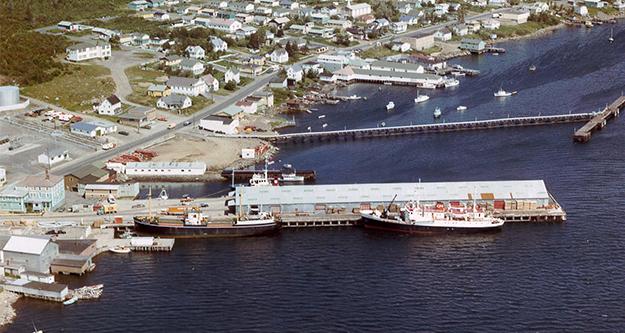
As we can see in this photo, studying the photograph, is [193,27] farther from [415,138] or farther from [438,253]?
[438,253]

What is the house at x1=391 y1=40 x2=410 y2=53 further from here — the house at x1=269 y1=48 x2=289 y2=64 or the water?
the water

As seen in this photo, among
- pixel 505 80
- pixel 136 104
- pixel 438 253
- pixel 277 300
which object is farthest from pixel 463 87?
pixel 277 300

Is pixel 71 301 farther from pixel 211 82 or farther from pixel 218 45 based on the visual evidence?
pixel 218 45

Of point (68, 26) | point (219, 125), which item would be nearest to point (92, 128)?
point (219, 125)

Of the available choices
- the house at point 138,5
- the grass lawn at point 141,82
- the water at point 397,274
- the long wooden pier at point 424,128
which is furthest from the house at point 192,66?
the house at point 138,5

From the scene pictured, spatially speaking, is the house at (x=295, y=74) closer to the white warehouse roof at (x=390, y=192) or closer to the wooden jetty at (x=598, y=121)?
the wooden jetty at (x=598, y=121)
